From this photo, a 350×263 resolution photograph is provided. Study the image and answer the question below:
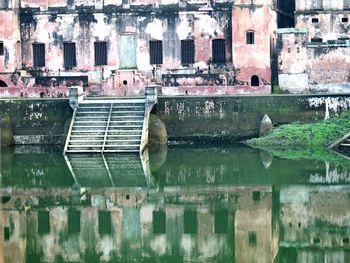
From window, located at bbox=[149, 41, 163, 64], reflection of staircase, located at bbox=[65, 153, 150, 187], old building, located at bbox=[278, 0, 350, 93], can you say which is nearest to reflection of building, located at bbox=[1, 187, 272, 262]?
reflection of staircase, located at bbox=[65, 153, 150, 187]

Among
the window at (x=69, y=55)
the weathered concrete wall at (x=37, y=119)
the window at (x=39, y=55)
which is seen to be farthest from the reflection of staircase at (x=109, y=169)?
the window at (x=39, y=55)

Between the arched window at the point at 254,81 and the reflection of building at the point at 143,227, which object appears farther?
the arched window at the point at 254,81

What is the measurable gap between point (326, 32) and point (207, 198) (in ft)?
47.6

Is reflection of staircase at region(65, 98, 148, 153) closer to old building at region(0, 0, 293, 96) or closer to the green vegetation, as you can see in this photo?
old building at region(0, 0, 293, 96)

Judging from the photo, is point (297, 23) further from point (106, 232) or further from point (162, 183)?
point (106, 232)

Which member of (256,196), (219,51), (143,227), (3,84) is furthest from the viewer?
(3,84)

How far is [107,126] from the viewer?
2273 centimetres

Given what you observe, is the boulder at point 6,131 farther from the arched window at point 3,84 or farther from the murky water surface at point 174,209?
the arched window at point 3,84

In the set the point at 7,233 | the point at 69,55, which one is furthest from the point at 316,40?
the point at 7,233

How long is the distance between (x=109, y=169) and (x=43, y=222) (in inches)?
217

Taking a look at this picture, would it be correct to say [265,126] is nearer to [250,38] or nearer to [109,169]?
[250,38]

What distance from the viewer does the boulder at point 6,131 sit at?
2386 cm

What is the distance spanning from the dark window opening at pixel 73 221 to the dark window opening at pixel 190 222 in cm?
205

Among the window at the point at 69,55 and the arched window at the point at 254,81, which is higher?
the window at the point at 69,55
